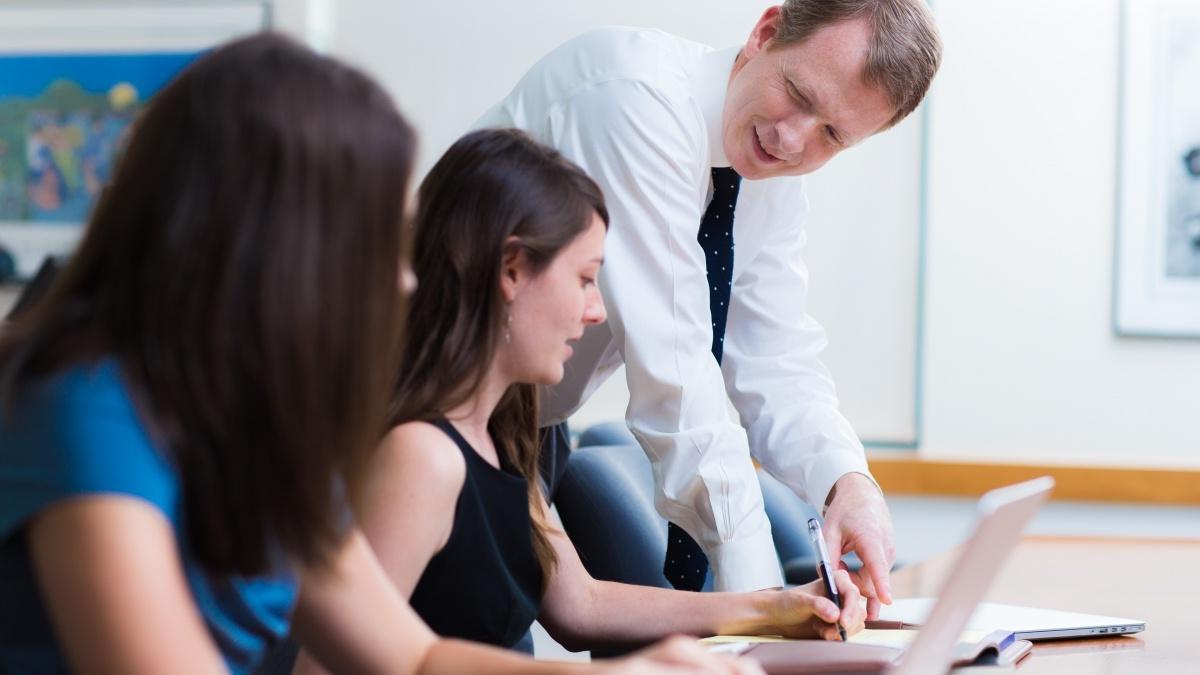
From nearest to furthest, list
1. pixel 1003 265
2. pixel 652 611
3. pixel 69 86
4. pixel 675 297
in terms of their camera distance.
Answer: pixel 652 611 < pixel 675 297 < pixel 1003 265 < pixel 69 86

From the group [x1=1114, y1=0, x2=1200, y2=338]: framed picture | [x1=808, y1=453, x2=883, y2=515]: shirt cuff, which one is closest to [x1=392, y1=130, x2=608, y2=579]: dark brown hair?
[x1=808, y1=453, x2=883, y2=515]: shirt cuff

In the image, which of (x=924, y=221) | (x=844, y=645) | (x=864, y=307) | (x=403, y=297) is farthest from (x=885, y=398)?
(x=403, y=297)

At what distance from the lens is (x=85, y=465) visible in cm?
70

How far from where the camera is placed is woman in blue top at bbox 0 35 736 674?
692 millimetres

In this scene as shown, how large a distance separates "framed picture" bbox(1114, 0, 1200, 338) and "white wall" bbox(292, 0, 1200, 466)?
0.14ft

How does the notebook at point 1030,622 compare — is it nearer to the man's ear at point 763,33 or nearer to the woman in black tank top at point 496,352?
the woman in black tank top at point 496,352

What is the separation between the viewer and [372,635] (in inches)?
38.5

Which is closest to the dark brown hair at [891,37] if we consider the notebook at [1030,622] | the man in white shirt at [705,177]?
the man in white shirt at [705,177]

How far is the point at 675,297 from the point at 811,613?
1.37 feet

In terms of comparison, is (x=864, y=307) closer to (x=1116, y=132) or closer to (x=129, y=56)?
(x=1116, y=132)

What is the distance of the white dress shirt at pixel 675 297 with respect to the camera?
1.51 meters

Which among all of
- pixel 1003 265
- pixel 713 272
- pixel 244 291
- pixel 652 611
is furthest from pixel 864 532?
pixel 1003 265

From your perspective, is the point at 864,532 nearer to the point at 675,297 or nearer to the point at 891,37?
the point at 675,297

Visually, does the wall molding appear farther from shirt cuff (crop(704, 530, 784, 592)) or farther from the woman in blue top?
the woman in blue top
